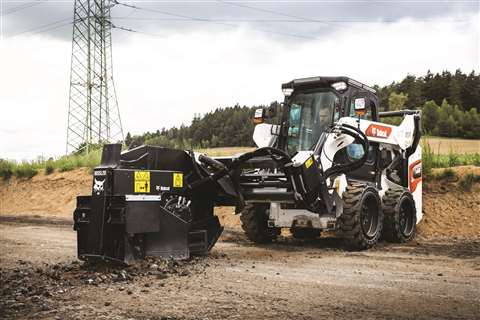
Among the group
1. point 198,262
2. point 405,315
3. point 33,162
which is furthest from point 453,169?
point 33,162

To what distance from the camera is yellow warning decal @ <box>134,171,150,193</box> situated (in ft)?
23.0

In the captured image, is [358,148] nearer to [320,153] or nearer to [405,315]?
[320,153]

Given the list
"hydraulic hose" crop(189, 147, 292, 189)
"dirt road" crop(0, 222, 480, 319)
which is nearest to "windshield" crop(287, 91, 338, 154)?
"hydraulic hose" crop(189, 147, 292, 189)

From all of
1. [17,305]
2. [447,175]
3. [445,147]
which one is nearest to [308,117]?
[447,175]

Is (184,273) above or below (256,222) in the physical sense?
below

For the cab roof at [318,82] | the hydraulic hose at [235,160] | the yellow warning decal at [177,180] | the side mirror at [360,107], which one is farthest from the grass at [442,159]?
the yellow warning decal at [177,180]

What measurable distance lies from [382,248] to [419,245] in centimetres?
102

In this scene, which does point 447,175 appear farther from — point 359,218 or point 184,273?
point 184,273

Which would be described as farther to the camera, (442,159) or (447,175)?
(442,159)

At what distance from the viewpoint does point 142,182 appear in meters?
7.09

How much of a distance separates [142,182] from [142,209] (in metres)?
0.35

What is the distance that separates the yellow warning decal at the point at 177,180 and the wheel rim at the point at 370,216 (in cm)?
320

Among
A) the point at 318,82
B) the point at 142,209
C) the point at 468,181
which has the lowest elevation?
the point at 142,209

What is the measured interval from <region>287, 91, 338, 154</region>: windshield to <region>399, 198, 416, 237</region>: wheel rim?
2425 millimetres
